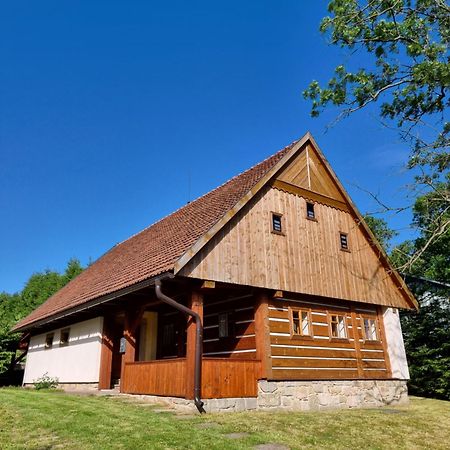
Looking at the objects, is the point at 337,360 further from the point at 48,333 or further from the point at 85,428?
the point at 48,333

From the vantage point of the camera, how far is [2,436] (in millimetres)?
6859

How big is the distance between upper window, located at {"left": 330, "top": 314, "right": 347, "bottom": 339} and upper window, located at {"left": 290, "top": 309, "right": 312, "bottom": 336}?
47.0 inches

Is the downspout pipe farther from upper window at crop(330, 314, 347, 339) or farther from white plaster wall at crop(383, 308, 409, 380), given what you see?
white plaster wall at crop(383, 308, 409, 380)

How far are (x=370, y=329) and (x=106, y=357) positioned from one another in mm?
9253

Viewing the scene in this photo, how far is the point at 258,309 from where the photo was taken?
12070mm

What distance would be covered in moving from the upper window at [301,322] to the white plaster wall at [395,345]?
14.8 feet

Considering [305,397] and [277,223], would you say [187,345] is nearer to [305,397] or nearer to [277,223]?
[305,397]

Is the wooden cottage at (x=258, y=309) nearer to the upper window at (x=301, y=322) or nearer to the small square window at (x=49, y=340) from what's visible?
the upper window at (x=301, y=322)

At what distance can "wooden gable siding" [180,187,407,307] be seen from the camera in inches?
452

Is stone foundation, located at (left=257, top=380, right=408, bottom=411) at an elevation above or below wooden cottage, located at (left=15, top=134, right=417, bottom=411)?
below

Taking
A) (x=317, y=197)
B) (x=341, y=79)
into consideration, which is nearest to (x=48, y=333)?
(x=317, y=197)

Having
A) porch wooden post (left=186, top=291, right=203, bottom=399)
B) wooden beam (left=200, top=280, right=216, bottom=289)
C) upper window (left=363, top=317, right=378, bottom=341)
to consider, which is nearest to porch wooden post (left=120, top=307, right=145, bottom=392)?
porch wooden post (left=186, top=291, right=203, bottom=399)

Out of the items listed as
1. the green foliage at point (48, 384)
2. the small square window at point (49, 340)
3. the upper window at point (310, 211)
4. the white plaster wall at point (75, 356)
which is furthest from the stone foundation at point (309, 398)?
the small square window at point (49, 340)

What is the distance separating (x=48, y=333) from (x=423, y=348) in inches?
663
